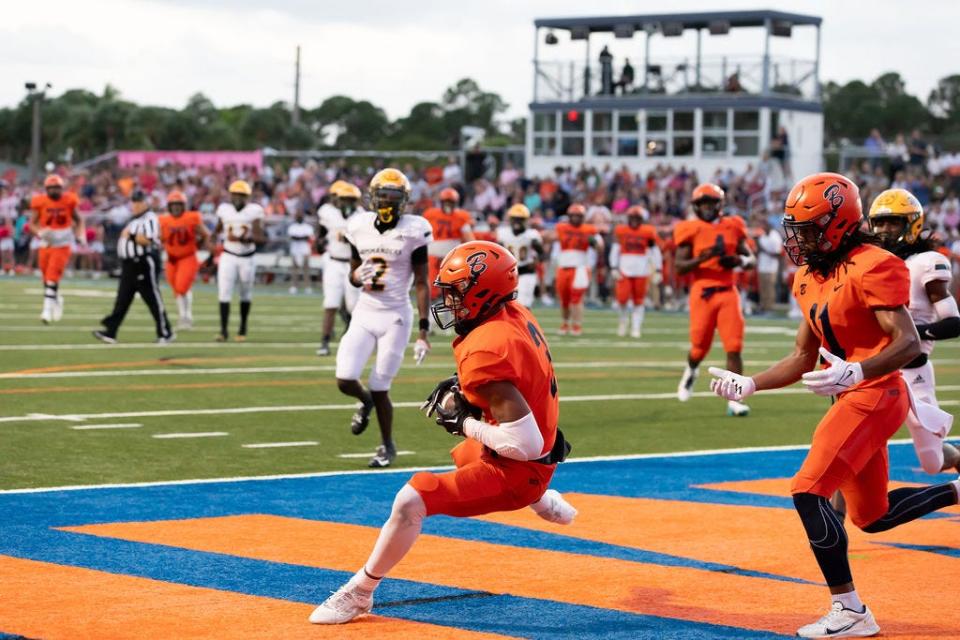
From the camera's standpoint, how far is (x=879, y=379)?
20.8 ft

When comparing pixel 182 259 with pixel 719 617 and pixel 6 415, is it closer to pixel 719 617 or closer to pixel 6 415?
pixel 6 415

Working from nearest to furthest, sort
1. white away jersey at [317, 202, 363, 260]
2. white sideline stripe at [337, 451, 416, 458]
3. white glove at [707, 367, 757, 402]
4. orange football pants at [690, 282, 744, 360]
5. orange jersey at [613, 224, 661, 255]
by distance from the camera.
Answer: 1. white glove at [707, 367, 757, 402]
2. white sideline stripe at [337, 451, 416, 458]
3. orange football pants at [690, 282, 744, 360]
4. white away jersey at [317, 202, 363, 260]
5. orange jersey at [613, 224, 661, 255]

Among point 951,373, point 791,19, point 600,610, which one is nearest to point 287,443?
point 600,610

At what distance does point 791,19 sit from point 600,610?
34797mm

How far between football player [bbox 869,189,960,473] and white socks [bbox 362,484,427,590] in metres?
2.91

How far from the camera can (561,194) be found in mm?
35438

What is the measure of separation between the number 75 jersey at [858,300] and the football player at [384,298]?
4.29 metres

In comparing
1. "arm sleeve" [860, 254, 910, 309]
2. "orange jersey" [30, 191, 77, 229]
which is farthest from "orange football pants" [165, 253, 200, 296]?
"arm sleeve" [860, 254, 910, 309]

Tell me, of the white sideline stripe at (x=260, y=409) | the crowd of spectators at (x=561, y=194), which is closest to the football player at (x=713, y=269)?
the white sideline stripe at (x=260, y=409)

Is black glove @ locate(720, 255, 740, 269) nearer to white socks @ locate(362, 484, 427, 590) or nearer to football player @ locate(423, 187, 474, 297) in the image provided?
white socks @ locate(362, 484, 427, 590)

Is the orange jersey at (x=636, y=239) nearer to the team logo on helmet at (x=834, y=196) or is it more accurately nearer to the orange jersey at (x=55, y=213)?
the orange jersey at (x=55, y=213)

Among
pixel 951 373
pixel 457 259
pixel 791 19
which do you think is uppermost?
pixel 791 19

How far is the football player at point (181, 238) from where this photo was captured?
→ 854 inches

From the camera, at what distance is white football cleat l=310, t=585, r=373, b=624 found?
242 inches
